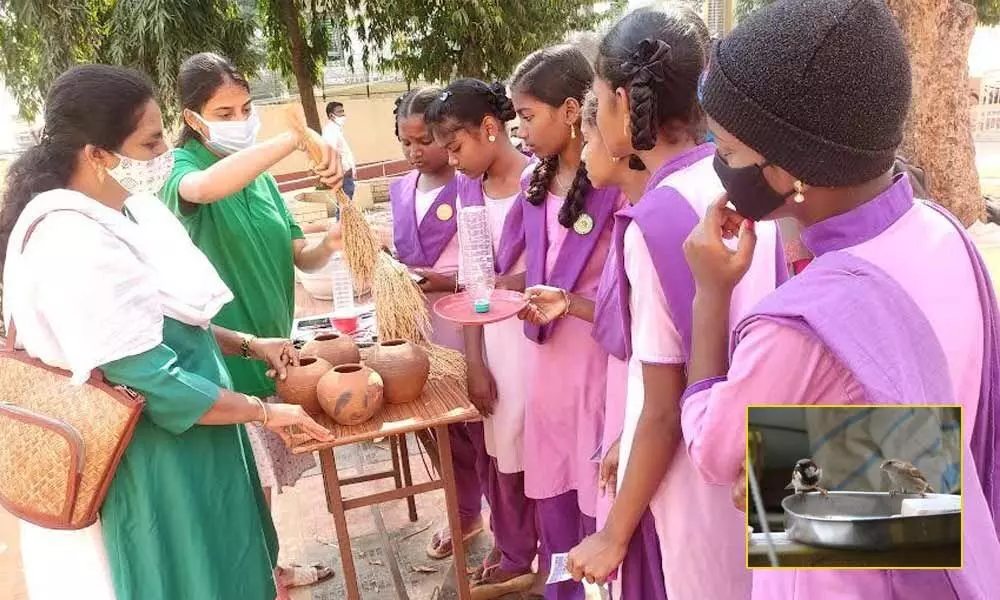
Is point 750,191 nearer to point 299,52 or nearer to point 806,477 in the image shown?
point 806,477

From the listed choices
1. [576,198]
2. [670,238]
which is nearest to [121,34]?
[576,198]

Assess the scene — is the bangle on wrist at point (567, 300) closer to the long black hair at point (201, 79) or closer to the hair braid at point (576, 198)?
the hair braid at point (576, 198)

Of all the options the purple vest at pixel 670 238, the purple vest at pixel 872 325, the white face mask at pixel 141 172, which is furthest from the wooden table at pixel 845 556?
the white face mask at pixel 141 172

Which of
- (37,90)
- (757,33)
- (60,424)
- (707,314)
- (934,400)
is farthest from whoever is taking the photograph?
(37,90)

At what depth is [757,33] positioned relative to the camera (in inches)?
40.2

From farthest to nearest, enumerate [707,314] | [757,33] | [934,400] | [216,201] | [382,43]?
[382,43] < [216,201] < [707,314] < [757,33] < [934,400]

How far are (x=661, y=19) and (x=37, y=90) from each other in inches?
390

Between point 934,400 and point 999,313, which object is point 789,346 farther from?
point 999,313

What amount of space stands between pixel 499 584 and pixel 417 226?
5.08ft

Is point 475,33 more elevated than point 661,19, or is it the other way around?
point 475,33

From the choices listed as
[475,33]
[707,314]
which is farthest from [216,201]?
[475,33]

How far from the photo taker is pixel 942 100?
6840 millimetres

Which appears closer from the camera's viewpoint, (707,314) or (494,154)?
(707,314)

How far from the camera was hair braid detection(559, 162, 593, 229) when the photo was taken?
2.29 meters
